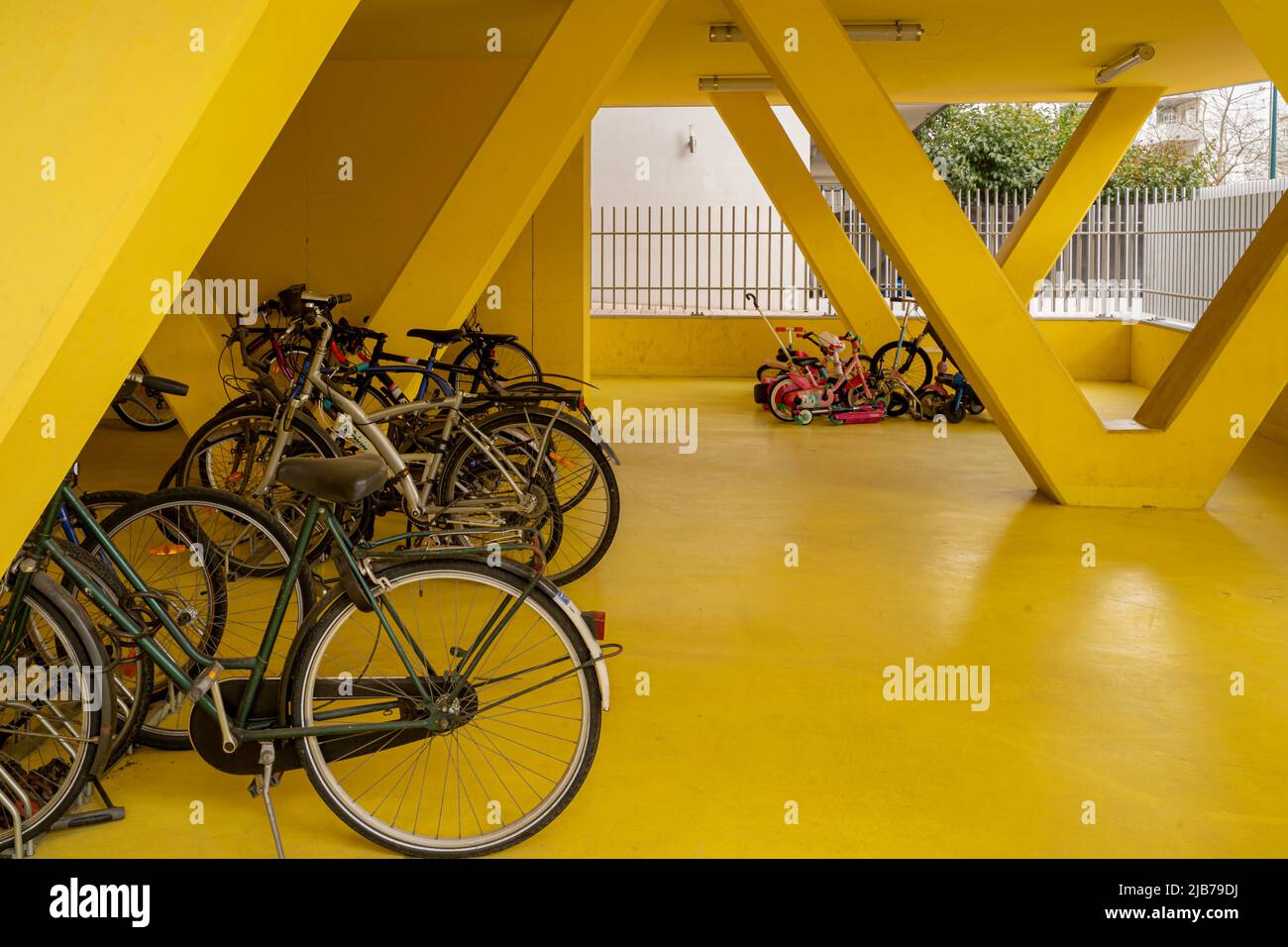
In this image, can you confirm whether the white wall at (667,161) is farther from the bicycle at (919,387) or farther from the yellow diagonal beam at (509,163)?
the yellow diagonal beam at (509,163)

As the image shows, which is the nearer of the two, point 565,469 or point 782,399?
point 565,469

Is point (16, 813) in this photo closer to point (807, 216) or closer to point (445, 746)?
point (445, 746)

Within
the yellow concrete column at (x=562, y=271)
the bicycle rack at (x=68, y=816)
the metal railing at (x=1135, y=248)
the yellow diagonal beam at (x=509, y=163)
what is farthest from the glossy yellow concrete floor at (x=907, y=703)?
the metal railing at (x=1135, y=248)

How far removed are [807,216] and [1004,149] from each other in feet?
38.1

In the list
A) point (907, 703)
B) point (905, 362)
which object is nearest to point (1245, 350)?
point (907, 703)

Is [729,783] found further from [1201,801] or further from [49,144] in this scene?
[49,144]

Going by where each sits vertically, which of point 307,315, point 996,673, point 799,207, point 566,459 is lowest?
point 996,673

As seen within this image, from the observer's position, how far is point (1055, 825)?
127 inches

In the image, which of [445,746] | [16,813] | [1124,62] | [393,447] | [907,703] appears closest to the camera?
[16,813]

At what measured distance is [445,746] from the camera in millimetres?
3670

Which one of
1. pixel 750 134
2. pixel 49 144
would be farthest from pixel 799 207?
pixel 49 144

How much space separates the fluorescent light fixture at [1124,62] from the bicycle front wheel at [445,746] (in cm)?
829
